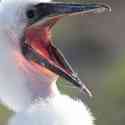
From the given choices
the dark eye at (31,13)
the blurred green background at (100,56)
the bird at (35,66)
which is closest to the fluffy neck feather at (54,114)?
the bird at (35,66)

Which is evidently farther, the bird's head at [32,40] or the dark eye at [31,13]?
the dark eye at [31,13]

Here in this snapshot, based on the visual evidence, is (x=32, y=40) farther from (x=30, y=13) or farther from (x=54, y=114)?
(x=54, y=114)

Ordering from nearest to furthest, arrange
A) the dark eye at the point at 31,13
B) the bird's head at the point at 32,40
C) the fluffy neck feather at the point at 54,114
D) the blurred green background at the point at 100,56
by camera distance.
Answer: the fluffy neck feather at the point at 54,114 < the bird's head at the point at 32,40 < the dark eye at the point at 31,13 < the blurred green background at the point at 100,56

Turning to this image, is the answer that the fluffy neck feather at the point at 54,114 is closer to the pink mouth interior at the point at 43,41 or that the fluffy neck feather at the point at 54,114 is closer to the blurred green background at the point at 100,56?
the pink mouth interior at the point at 43,41

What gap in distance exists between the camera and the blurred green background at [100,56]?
9742 mm

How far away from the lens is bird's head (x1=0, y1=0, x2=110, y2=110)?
233 inches

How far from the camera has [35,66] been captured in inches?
239

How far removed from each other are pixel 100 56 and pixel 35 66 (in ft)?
18.7

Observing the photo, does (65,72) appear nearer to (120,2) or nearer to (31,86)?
(31,86)

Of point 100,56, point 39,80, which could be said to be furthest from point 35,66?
point 100,56

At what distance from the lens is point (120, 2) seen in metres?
13.3

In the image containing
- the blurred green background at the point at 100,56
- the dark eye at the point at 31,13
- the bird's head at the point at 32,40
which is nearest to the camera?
the bird's head at the point at 32,40

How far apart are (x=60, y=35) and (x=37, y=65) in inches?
245

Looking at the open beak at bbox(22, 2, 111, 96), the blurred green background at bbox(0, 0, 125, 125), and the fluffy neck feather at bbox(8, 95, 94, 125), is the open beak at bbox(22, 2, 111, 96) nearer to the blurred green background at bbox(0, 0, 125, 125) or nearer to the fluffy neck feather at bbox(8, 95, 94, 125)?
the fluffy neck feather at bbox(8, 95, 94, 125)
